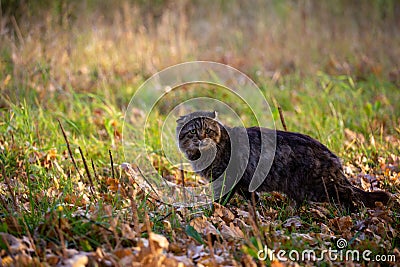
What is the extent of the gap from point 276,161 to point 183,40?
14.9ft

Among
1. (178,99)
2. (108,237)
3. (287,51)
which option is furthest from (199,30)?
(108,237)

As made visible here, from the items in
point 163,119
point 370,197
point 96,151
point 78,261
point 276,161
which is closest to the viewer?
point 78,261

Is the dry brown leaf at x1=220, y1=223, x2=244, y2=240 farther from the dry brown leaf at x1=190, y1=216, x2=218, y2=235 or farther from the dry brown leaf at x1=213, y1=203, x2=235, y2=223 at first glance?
the dry brown leaf at x1=213, y1=203, x2=235, y2=223

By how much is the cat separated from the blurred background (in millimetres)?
2319

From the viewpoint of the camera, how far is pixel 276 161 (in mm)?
3607

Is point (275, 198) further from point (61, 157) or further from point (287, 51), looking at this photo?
point (287, 51)

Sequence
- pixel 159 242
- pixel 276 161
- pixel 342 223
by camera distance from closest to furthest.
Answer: pixel 159 242
pixel 342 223
pixel 276 161

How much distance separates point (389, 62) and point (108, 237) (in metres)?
6.28

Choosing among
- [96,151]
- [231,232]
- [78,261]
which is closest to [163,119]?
[96,151]

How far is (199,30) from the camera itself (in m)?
9.26

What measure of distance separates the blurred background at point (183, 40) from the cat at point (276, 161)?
2319 mm

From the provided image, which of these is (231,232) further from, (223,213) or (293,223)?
(293,223)

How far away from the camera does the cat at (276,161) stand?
3.56 m

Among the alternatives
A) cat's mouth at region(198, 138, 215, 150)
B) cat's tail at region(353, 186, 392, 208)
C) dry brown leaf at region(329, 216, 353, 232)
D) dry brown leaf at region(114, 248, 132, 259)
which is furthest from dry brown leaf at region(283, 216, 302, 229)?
dry brown leaf at region(114, 248, 132, 259)
